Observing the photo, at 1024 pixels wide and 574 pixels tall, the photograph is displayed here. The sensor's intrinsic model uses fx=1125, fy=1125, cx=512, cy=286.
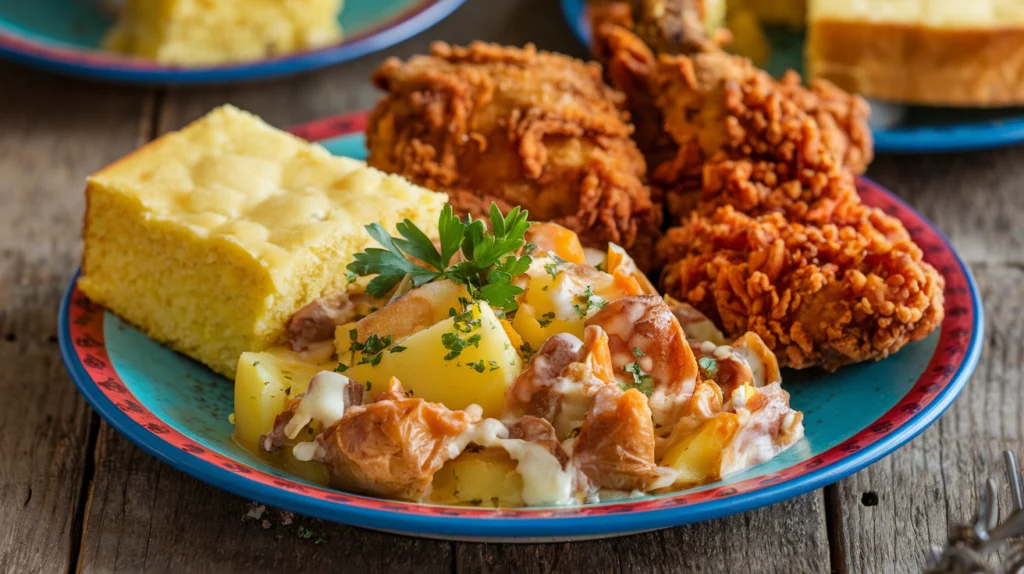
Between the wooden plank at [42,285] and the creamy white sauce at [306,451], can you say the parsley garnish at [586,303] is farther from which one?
the wooden plank at [42,285]

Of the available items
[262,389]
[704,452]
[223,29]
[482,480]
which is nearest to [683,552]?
[704,452]

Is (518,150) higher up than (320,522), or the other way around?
(518,150)

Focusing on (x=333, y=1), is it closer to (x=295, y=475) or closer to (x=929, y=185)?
(x=929, y=185)

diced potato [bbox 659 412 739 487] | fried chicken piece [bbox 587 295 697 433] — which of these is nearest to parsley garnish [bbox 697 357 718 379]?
fried chicken piece [bbox 587 295 697 433]

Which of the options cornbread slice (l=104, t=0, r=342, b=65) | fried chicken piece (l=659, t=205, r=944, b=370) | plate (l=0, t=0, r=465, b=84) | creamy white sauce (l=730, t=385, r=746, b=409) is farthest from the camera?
cornbread slice (l=104, t=0, r=342, b=65)

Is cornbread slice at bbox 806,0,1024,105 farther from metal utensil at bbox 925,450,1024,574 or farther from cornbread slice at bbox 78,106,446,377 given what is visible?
metal utensil at bbox 925,450,1024,574

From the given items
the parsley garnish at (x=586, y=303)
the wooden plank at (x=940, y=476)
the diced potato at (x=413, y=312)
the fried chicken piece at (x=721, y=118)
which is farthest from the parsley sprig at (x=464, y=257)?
the wooden plank at (x=940, y=476)

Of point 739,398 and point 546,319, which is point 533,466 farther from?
point 739,398
